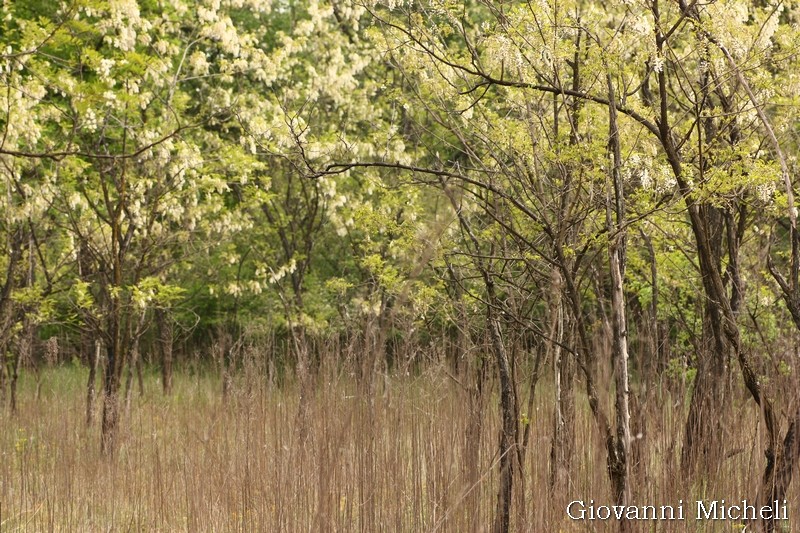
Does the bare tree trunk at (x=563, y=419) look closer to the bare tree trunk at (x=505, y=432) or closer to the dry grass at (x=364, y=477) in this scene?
the dry grass at (x=364, y=477)

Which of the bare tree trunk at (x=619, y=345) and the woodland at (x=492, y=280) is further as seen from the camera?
the woodland at (x=492, y=280)

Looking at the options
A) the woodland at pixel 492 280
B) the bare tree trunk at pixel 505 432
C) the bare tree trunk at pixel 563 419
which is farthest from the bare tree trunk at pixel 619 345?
the bare tree trunk at pixel 505 432

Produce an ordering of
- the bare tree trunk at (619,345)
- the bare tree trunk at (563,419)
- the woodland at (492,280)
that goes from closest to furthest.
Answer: the bare tree trunk at (619,345) < the woodland at (492,280) < the bare tree trunk at (563,419)

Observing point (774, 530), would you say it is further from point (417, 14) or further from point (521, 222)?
point (417, 14)

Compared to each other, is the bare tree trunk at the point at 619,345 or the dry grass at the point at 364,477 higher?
the bare tree trunk at the point at 619,345

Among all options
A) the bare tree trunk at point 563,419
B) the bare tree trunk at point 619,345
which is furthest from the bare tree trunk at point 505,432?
the bare tree trunk at point 619,345

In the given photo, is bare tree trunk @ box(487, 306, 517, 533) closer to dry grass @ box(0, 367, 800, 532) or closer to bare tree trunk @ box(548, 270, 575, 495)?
dry grass @ box(0, 367, 800, 532)

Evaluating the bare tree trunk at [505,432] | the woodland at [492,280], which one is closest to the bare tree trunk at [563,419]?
the woodland at [492,280]

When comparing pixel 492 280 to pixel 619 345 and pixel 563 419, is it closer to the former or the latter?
pixel 563 419

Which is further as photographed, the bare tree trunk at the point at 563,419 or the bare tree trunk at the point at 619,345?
the bare tree trunk at the point at 563,419

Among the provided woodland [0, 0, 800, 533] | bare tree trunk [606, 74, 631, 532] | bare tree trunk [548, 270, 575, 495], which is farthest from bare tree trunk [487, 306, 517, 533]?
bare tree trunk [606, 74, 631, 532]

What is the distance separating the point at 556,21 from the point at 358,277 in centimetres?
1100

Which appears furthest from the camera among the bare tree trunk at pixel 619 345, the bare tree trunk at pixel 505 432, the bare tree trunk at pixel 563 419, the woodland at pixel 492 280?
the bare tree trunk at pixel 505 432

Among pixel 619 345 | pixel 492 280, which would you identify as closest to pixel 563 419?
pixel 492 280
